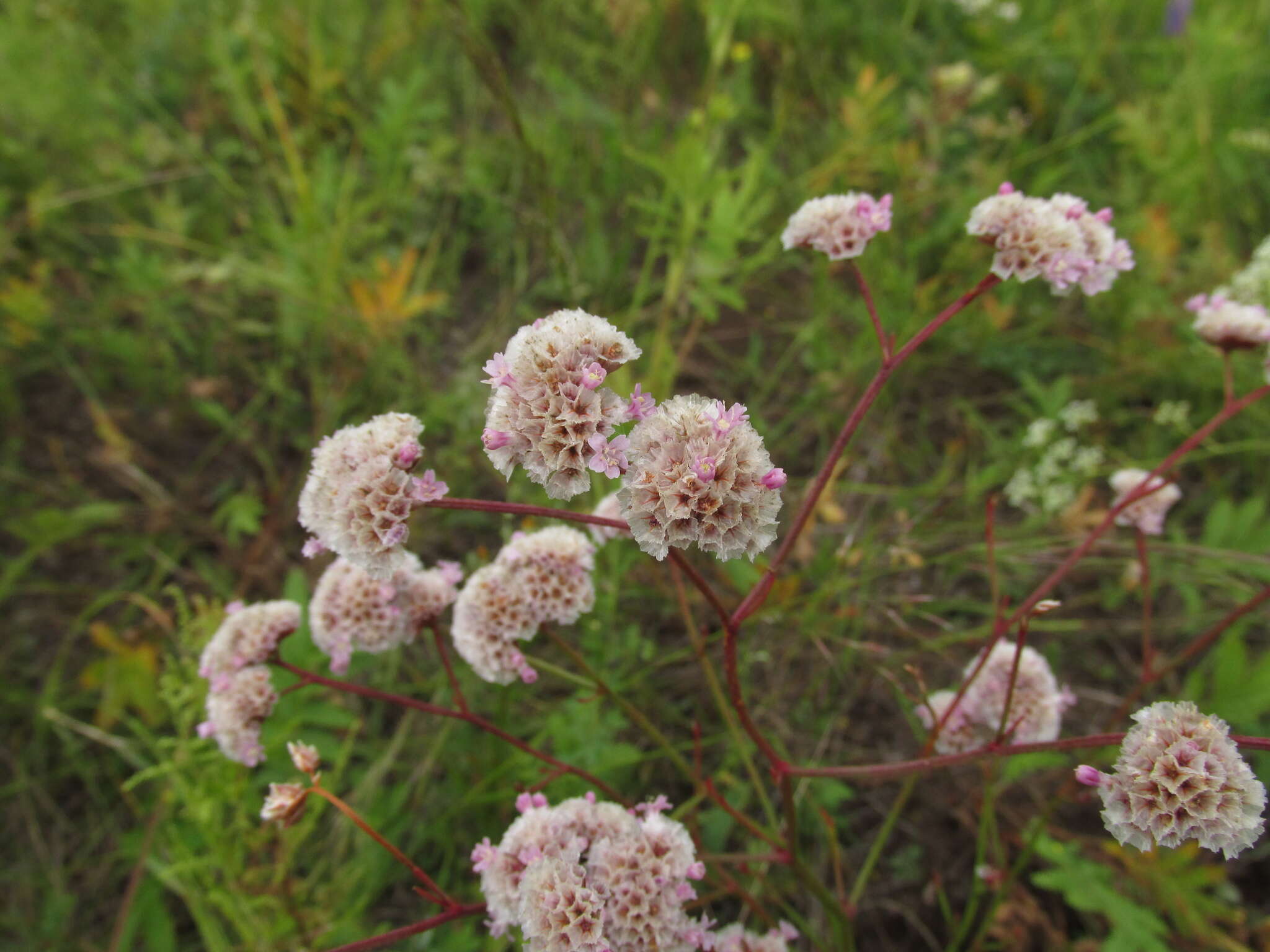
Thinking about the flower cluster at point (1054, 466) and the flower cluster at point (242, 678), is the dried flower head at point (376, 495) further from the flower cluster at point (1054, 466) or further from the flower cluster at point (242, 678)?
the flower cluster at point (1054, 466)

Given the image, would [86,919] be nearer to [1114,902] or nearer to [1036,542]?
[1114,902]

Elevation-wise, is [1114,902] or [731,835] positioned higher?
[1114,902]

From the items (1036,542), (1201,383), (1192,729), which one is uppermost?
(1201,383)

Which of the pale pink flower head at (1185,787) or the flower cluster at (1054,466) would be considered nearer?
the pale pink flower head at (1185,787)

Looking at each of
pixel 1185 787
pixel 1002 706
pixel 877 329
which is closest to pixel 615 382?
pixel 877 329

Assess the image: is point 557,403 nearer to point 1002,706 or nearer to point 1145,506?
point 1002,706

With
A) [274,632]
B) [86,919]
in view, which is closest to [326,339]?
[274,632]

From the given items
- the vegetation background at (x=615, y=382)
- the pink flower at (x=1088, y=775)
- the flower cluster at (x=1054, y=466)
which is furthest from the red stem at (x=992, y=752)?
the flower cluster at (x=1054, y=466)

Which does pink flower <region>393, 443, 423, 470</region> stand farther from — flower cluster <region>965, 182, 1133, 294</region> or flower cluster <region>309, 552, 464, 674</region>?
flower cluster <region>965, 182, 1133, 294</region>
